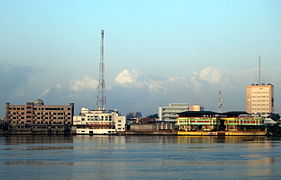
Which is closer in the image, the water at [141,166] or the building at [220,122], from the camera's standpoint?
the water at [141,166]

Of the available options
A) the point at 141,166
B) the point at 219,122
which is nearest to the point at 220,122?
the point at 219,122

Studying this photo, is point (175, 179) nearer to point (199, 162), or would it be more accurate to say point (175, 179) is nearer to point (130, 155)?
point (199, 162)

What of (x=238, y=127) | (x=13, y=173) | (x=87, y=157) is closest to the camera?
(x=13, y=173)

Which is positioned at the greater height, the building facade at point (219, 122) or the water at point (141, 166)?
the building facade at point (219, 122)

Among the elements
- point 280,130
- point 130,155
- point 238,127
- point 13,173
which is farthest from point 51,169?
point 280,130

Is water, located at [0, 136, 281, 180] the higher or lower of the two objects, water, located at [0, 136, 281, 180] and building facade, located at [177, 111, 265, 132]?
the lower

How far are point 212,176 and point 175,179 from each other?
4.55 meters

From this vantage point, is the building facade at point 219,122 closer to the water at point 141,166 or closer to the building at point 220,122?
the building at point 220,122

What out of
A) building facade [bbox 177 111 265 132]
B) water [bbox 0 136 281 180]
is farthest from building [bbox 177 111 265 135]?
water [bbox 0 136 281 180]

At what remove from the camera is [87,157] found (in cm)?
8288

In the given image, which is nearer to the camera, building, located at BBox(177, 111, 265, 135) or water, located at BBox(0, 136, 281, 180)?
water, located at BBox(0, 136, 281, 180)

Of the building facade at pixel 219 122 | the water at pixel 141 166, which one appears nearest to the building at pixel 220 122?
the building facade at pixel 219 122

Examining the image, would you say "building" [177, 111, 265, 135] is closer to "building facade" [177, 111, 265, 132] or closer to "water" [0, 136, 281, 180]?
"building facade" [177, 111, 265, 132]

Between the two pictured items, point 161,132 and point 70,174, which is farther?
point 161,132
